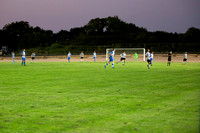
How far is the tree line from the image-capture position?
8081cm

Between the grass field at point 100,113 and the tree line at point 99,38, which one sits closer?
the grass field at point 100,113

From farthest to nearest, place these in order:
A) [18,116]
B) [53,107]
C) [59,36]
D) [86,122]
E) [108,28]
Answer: [59,36]
[108,28]
[53,107]
[18,116]
[86,122]

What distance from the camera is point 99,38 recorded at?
341 ft

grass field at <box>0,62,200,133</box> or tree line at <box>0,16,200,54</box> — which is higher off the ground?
tree line at <box>0,16,200,54</box>

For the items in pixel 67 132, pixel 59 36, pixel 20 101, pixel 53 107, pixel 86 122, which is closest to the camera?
pixel 67 132

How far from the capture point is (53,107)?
8742mm

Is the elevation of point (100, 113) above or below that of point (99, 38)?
below

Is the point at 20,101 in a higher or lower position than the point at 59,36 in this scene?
lower

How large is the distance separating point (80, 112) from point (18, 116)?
181cm

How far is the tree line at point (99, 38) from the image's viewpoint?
8081 cm

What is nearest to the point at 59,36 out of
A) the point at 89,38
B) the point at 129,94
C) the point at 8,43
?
the point at 8,43

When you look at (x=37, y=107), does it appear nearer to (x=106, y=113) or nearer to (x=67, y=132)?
(x=106, y=113)

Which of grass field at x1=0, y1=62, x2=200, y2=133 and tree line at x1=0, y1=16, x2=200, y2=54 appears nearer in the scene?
grass field at x1=0, y1=62, x2=200, y2=133

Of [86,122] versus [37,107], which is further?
[37,107]
